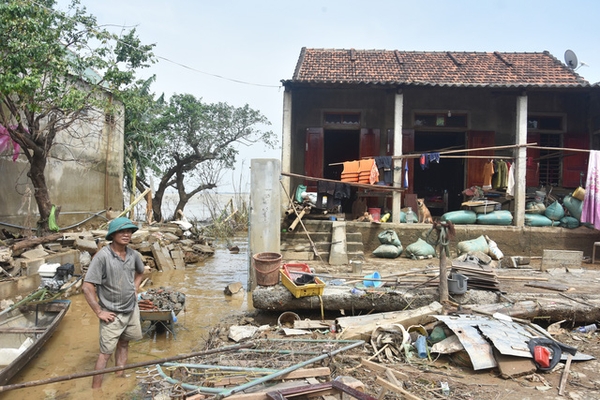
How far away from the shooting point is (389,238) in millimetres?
9633

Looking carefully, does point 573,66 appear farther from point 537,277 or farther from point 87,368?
point 87,368

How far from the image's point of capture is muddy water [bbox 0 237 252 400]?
15.2 feet

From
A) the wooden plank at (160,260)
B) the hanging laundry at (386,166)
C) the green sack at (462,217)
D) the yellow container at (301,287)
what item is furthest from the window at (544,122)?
the wooden plank at (160,260)

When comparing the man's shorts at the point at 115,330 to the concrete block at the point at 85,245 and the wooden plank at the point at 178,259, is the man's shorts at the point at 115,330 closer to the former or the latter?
the concrete block at the point at 85,245

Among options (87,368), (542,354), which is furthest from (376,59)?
(87,368)

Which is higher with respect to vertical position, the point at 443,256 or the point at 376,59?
the point at 376,59

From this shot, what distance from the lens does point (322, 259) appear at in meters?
9.31

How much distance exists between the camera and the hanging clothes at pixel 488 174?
10884 millimetres

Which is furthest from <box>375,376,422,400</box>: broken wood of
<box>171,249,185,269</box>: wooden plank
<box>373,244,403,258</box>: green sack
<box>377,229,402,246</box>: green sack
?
<box>171,249,185,269</box>: wooden plank

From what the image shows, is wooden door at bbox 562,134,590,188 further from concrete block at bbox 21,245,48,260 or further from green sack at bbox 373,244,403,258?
concrete block at bbox 21,245,48,260

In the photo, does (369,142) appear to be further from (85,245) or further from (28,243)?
(28,243)

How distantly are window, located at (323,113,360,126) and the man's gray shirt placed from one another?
904 cm

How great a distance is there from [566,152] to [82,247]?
13624 mm

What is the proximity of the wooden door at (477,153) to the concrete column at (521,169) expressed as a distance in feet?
5.21
